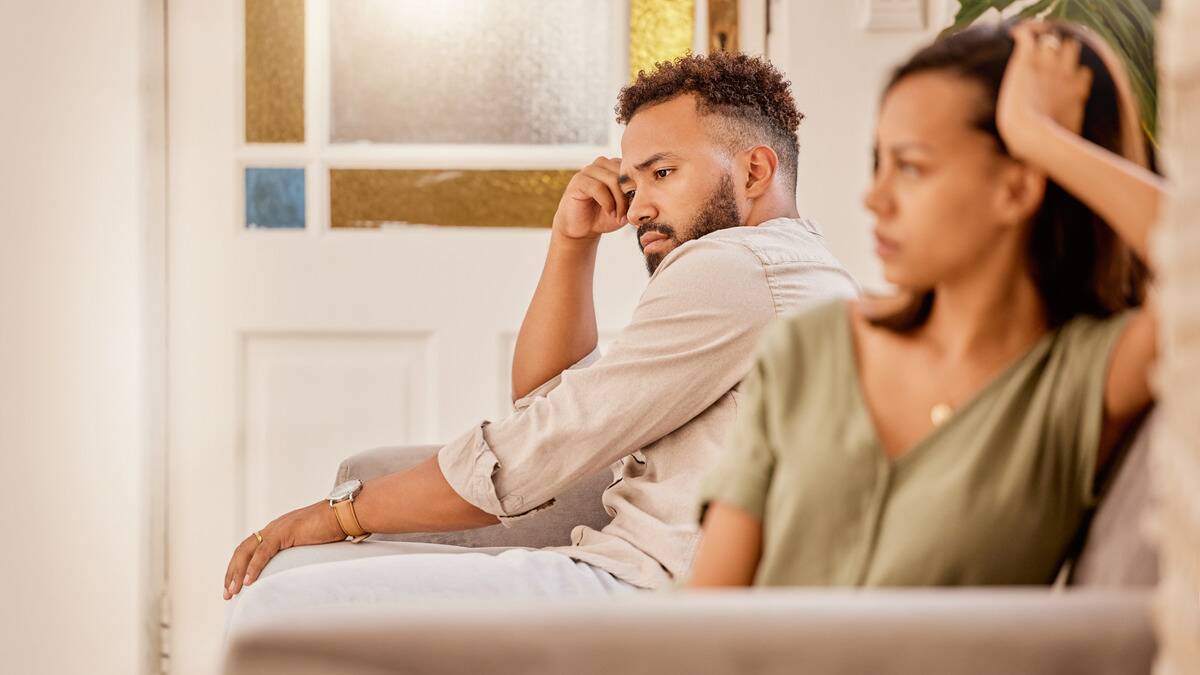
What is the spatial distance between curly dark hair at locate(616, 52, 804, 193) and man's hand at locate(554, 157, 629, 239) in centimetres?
8

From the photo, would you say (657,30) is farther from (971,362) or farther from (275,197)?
(971,362)

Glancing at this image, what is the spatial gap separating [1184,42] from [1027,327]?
0.28 meters

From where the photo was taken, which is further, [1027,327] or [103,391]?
[103,391]

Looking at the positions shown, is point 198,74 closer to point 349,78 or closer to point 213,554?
point 349,78

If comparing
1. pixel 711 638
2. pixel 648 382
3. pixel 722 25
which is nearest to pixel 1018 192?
pixel 711 638

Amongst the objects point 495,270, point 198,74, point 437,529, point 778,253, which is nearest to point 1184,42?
point 778,253

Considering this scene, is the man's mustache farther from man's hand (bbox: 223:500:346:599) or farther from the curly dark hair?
man's hand (bbox: 223:500:346:599)

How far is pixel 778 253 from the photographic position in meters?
1.44

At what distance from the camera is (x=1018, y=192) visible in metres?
0.83

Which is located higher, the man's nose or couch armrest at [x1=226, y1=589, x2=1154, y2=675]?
the man's nose

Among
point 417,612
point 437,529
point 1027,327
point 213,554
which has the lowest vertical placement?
point 213,554

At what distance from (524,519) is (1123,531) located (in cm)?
97

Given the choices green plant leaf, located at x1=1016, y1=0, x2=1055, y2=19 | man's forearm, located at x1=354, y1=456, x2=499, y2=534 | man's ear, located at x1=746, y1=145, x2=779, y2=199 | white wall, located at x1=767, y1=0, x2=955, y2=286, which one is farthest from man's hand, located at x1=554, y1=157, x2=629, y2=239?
white wall, located at x1=767, y1=0, x2=955, y2=286

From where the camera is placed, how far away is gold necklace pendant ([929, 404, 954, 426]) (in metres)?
A: 0.84
